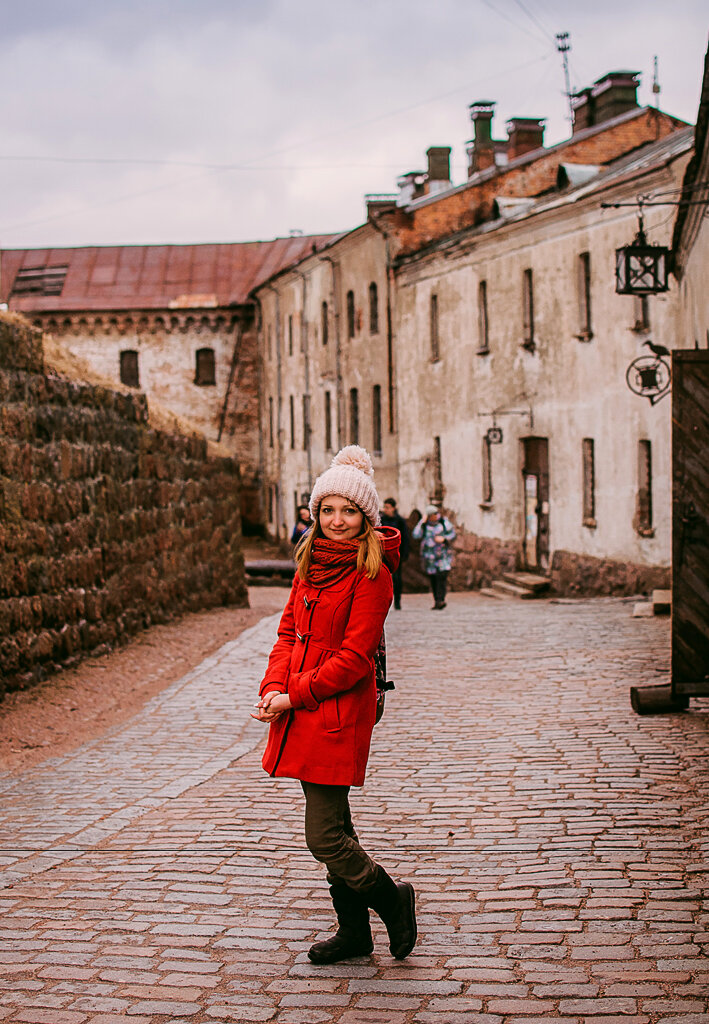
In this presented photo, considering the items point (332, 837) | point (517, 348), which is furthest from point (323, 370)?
point (332, 837)

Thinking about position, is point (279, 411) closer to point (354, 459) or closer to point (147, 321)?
point (147, 321)

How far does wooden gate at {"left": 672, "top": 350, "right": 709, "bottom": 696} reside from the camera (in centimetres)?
884

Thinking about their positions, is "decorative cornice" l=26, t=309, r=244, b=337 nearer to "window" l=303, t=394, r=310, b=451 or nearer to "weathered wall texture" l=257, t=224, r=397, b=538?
"weathered wall texture" l=257, t=224, r=397, b=538

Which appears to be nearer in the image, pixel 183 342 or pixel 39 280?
pixel 183 342

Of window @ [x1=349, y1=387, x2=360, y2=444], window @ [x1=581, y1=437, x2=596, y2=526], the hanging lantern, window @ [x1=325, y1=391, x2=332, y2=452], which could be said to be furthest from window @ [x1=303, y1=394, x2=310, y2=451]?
the hanging lantern

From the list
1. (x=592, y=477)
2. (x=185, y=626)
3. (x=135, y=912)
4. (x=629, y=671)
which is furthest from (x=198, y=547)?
(x=135, y=912)

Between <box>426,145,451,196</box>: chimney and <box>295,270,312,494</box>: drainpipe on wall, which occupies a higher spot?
<box>426,145,451,196</box>: chimney

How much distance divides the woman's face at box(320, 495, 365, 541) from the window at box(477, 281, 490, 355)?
24048 millimetres

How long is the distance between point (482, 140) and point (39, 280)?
70.6 feet

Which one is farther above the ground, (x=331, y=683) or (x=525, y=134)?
(x=525, y=134)

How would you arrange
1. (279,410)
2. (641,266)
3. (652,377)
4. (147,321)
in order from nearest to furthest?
(641,266), (652,377), (279,410), (147,321)

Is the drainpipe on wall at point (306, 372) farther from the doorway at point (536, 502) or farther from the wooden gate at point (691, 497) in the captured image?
the wooden gate at point (691, 497)

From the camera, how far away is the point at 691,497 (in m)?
8.88

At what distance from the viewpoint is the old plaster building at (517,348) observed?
73.6 feet
